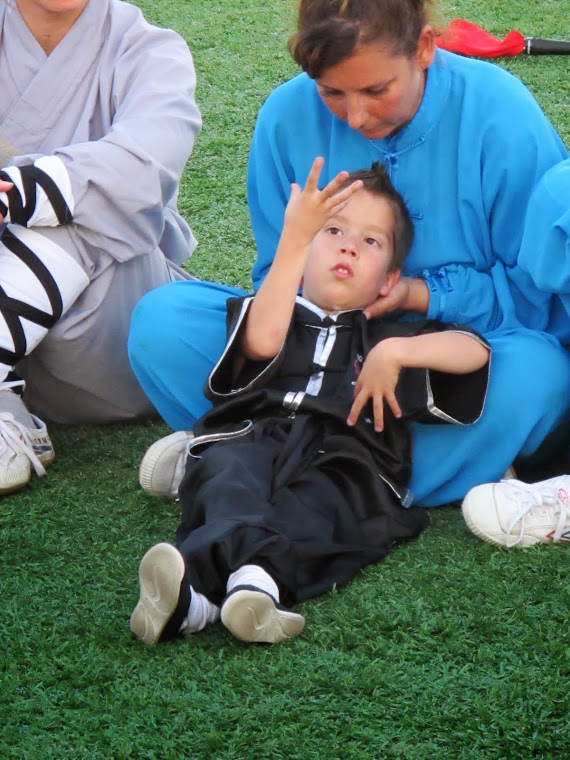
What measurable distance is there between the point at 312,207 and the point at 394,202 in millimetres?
310

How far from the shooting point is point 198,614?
1.75 metres

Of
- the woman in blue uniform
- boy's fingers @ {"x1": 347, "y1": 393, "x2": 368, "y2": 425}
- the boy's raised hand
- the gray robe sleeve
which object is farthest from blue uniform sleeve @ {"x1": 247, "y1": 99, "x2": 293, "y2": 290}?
boy's fingers @ {"x1": 347, "y1": 393, "x2": 368, "y2": 425}

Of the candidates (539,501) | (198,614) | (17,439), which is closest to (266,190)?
(17,439)

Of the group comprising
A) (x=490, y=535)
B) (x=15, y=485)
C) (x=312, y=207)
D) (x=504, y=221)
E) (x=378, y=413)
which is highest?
(x=312, y=207)

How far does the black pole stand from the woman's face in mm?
2327

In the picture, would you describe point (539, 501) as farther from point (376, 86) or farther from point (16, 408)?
point (16, 408)

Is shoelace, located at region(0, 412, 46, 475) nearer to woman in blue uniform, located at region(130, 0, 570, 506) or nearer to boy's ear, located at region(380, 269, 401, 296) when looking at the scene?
woman in blue uniform, located at region(130, 0, 570, 506)

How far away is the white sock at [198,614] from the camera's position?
1.74m

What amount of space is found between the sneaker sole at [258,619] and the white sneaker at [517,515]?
1.37ft

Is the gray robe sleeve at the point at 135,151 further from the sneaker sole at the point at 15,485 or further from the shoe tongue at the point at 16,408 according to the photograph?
the sneaker sole at the point at 15,485

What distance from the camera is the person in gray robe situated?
92.2 inches

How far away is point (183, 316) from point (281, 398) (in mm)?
322

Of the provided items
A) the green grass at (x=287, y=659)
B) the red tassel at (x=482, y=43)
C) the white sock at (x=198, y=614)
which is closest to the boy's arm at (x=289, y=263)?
the green grass at (x=287, y=659)

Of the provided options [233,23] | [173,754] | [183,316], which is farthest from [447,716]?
[233,23]
